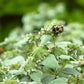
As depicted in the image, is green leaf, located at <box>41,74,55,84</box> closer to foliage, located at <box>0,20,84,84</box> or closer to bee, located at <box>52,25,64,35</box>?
foliage, located at <box>0,20,84,84</box>

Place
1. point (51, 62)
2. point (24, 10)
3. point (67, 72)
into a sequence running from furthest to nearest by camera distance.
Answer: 1. point (24, 10)
2. point (67, 72)
3. point (51, 62)

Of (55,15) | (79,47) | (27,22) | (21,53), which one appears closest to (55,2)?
(55,15)

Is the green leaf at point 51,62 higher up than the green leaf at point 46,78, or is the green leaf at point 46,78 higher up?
the green leaf at point 51,62

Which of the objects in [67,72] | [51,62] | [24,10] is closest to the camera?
[51,62]

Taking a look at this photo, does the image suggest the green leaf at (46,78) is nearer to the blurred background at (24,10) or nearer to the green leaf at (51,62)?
the green leaf at (51,62)

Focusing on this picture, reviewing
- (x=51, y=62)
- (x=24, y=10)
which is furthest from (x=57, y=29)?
(x=24, y=10)

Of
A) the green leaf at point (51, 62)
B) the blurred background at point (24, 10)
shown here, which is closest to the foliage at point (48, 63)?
the green leaf at point (51, 62)

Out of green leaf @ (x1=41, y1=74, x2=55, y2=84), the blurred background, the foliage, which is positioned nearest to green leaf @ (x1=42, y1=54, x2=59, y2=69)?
the foliage

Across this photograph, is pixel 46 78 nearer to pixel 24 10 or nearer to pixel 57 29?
pixel 57 29
